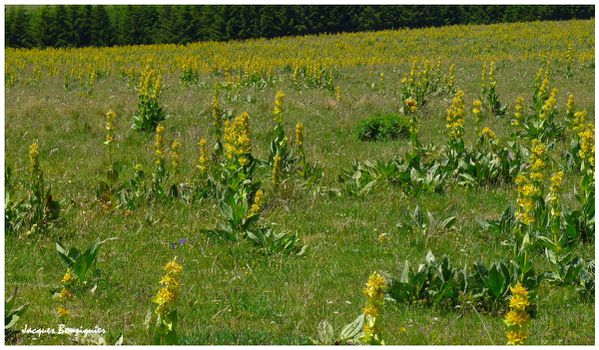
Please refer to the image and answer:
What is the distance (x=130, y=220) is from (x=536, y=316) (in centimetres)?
426

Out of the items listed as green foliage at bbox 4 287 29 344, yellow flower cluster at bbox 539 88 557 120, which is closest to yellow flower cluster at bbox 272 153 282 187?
green foliage at bbox 4 287 29 344

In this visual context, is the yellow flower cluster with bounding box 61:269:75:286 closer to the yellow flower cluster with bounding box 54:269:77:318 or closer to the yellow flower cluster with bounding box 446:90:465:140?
the yellow flower cluster with bounding box 54:269:77:318

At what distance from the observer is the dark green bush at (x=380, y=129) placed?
40.0ft

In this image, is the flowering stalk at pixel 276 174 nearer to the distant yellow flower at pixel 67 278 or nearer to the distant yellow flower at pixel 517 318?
the distant yellow flower at pixel 67 278

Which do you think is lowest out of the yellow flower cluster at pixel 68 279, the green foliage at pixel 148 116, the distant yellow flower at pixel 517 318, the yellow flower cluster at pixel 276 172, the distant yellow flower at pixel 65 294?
the green foliage at pixel 148 116

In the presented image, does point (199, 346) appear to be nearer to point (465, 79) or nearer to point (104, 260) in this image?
point (104, 260)

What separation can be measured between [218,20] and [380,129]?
38.3m

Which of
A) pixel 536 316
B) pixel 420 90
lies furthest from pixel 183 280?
pixel 420 90

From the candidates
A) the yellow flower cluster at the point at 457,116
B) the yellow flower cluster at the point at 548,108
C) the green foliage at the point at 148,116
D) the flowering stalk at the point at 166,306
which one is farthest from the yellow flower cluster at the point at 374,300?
the green foliage at the point at 148,116

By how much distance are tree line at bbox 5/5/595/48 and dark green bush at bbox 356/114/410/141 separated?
3685 cm

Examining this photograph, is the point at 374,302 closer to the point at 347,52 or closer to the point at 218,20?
the point at 347,52

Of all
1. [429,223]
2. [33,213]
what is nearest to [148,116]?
[33,213]

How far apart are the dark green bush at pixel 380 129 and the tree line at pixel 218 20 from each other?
3685cm

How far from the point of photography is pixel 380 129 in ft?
40.1
